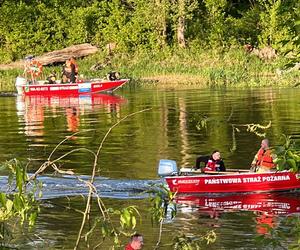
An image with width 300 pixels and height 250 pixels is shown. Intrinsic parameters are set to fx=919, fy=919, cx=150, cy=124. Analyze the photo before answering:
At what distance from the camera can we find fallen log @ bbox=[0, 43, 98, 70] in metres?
66.2

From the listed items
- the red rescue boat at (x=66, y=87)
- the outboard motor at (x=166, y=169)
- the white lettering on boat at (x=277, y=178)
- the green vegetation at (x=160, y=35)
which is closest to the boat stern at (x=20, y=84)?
the red rescue boat at (x=66, y=87)

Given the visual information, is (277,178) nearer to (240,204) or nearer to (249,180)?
(249,180)

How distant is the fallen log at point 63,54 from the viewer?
66.2m

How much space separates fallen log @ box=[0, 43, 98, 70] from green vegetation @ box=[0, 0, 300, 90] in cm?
86

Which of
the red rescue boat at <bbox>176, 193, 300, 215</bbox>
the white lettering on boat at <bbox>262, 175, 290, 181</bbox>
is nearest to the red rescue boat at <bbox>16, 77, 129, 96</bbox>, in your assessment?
the red rescue boat at <bbox>176, 193, 300, 215</bbox>

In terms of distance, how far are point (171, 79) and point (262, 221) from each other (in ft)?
132

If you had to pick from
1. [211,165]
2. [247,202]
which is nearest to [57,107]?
[211,165]

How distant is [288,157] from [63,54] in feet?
193

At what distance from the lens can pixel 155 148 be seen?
29875 mm

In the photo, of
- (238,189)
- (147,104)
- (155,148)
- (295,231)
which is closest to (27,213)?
(295,231)

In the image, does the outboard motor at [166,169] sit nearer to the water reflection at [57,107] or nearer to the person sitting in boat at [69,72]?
the water reflection at [57,107]

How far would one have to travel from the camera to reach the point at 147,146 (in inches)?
1200

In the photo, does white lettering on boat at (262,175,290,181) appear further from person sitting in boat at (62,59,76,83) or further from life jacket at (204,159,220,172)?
person sitting in boat at (62,59,76,83)

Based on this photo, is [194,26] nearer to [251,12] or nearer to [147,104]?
[251,12]
